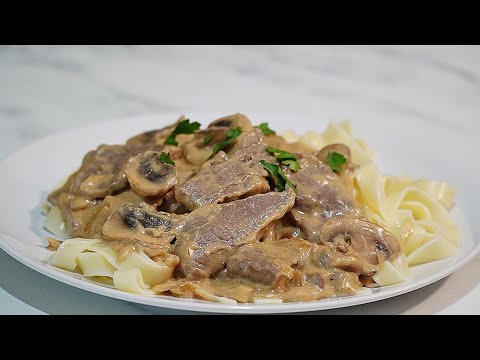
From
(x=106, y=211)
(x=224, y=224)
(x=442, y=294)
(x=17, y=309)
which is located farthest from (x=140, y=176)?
(x=442, y=294)

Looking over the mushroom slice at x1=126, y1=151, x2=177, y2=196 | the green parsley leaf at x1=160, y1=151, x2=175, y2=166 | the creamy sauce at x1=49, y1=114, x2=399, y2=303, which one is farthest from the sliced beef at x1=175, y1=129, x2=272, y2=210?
the green parsley leaf at x1=160, y1=151, x2=175, y2=166

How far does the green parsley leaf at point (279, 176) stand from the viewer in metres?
6.91

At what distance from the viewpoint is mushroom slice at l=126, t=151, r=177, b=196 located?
272 inches

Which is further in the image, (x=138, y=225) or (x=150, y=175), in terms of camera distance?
(x=150, y=175)

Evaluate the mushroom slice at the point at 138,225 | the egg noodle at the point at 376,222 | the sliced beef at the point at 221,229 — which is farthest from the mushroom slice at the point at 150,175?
the egg noodle at the point at 376,222

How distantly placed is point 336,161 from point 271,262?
61.8 inches

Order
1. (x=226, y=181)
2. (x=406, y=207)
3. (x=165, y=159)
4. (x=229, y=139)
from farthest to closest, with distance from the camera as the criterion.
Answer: (x=406, y=207) < (x=229, y=139) < (x=165, y=159) < (x=226, y=181)

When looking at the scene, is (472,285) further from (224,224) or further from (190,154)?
(190,154)

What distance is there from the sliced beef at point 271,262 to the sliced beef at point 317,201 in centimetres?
32

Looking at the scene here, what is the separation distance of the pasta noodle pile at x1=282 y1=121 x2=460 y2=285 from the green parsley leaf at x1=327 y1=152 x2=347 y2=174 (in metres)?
0.38

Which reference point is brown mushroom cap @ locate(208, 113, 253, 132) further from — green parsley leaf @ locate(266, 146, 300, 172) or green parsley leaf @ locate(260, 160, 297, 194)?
green parsley leaf @ locate(260, 160, 297, 194)

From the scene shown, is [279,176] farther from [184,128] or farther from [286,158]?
[184,128]

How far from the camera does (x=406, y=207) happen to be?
793cm

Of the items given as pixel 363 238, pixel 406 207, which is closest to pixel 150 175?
pixel 363 238
